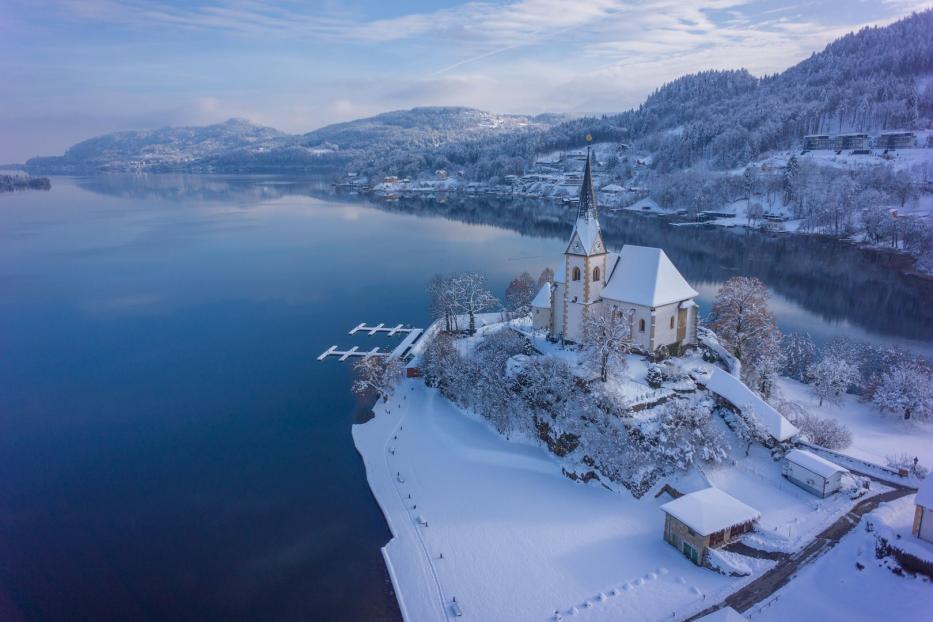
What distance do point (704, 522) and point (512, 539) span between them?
22.5ft

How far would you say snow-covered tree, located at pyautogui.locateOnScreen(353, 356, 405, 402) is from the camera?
33162 mm

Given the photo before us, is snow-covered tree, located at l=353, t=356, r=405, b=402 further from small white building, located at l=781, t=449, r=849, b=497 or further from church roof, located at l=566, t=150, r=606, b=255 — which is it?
small white building, located at l=781, t=449, r=849, b=497

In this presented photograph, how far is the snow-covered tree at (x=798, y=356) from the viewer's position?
36.9 metres

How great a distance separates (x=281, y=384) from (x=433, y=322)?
13.9m

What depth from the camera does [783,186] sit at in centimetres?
9394

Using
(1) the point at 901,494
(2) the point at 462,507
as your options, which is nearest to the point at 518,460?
(2) the point at 462,507

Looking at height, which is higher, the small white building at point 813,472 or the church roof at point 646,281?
the church roof at point 646,281

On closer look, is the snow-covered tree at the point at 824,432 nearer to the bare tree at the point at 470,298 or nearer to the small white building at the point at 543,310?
the small white building at the point at 543,310

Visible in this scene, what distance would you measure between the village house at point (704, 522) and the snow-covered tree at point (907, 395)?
52.1 feet

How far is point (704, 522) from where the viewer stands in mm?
18797

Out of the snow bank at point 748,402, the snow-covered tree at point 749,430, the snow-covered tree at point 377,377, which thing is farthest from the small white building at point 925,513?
the snow-covered tree at point 377,377

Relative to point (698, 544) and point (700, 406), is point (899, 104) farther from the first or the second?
point (698, 544)

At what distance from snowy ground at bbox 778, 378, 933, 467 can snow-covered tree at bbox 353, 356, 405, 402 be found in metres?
23.1

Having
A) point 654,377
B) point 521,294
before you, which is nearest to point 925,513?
point 654,377
